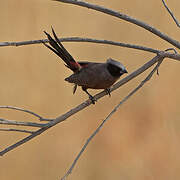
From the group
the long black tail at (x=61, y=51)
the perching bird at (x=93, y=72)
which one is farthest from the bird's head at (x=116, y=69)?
the long black tail at (x=61, y=51)

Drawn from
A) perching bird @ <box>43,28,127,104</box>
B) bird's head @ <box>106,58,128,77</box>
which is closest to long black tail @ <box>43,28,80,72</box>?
perching bird @ <box>43,28,127,104</box>

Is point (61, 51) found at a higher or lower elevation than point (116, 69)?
higher

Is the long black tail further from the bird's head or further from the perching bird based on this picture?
the bird's head

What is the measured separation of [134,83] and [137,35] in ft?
0.86

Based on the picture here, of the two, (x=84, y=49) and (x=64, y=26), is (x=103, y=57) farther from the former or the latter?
(x=64, y=26)

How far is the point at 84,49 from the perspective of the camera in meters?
2.15

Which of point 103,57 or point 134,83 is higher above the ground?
point 103,57

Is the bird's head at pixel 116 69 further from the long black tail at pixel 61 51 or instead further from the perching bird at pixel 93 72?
the long black tail at pixel 61 51

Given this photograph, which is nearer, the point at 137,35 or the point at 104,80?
the point at 104,80

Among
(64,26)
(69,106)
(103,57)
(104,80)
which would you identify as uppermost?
(64,26)

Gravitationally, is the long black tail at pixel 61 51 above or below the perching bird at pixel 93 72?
above

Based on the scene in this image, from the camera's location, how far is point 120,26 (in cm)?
215

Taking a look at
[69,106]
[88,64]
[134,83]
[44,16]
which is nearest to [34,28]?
[44,16]

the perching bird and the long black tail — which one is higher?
the long black tail
